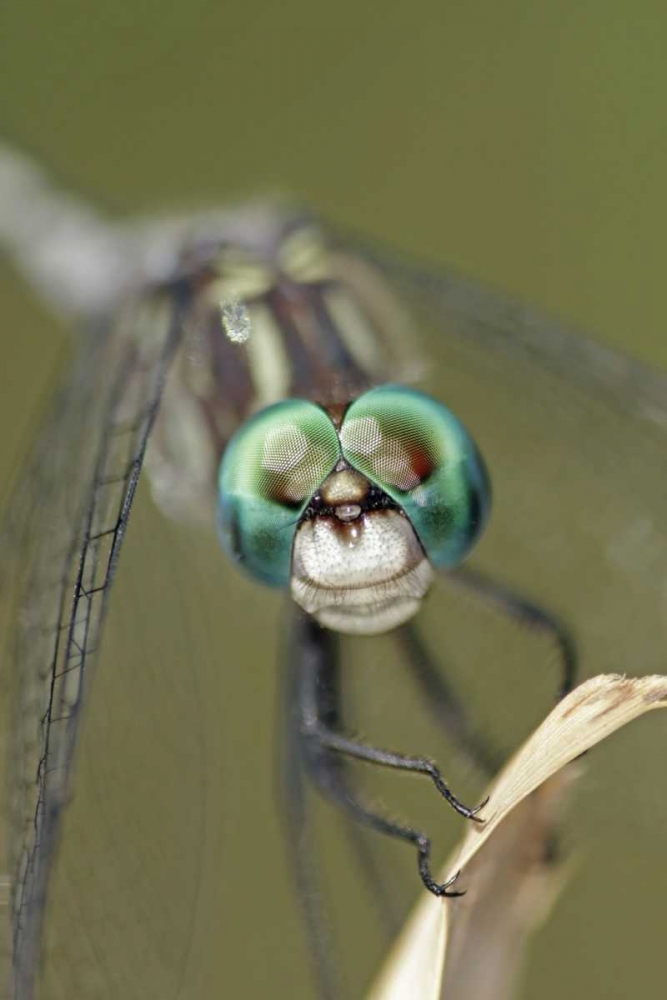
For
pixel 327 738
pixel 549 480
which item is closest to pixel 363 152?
pixel 549 480

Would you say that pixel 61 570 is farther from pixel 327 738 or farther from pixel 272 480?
pixel 327 738

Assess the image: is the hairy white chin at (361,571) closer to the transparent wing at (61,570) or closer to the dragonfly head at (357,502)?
the dragonfly head at (357,502)

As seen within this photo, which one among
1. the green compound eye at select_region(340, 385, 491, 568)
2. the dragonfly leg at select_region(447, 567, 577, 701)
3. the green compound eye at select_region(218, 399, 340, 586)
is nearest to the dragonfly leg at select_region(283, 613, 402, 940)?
the dragonfly leg at select_region(447, 567, 577, 701)

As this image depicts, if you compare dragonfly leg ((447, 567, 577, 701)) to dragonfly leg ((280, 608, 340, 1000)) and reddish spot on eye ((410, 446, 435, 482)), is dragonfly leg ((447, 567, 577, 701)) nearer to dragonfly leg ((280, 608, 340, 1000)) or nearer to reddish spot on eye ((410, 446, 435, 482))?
dragonfly leg ((280, 608, 340, 1000))

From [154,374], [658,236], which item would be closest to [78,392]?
[154,374]

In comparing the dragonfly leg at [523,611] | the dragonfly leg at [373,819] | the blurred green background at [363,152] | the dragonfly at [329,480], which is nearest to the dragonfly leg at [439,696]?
the dragonfly at [329,480]
